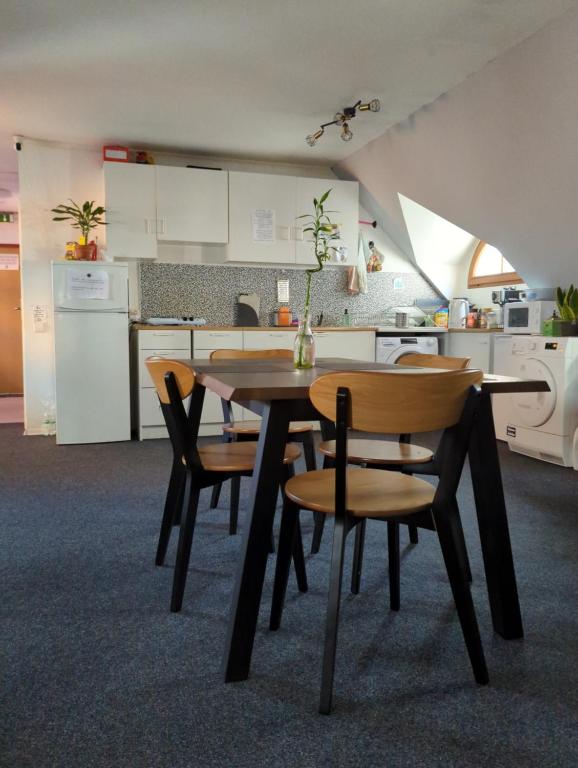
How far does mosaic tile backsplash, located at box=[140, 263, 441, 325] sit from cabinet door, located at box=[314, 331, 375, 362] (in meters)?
0.59

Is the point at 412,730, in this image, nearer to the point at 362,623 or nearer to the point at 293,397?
the point at 362,623

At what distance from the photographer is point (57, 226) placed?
5207 mm

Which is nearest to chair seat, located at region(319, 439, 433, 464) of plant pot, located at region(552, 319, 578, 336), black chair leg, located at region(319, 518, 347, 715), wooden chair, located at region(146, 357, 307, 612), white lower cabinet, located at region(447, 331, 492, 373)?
wooden chair, located at region(146, 357, 307, 612)

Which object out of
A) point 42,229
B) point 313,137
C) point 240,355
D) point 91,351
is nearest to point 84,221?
point 42,229

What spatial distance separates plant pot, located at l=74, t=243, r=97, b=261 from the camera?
4750mm

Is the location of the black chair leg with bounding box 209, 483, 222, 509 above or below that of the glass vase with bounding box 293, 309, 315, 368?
below

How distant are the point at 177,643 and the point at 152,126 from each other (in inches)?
160

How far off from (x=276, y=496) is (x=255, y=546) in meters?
0.14

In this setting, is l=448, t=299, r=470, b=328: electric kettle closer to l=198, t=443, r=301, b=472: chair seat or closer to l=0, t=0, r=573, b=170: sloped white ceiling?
l=0, t=0, r=573, b=170: sloped white ceiling

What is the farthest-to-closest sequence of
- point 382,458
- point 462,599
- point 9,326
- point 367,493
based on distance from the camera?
1. point 9,326
2. point 382,458
3. point 367,493
4. point 462,599

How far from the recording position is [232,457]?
2.16 m

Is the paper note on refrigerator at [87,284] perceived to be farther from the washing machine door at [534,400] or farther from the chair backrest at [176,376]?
the washing machine door at [534,400]

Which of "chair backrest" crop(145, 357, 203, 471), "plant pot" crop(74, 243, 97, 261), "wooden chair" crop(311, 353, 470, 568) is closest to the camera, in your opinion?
"chair backrest" crop(145, 357, 203, 471)

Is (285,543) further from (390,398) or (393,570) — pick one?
(390,398)
